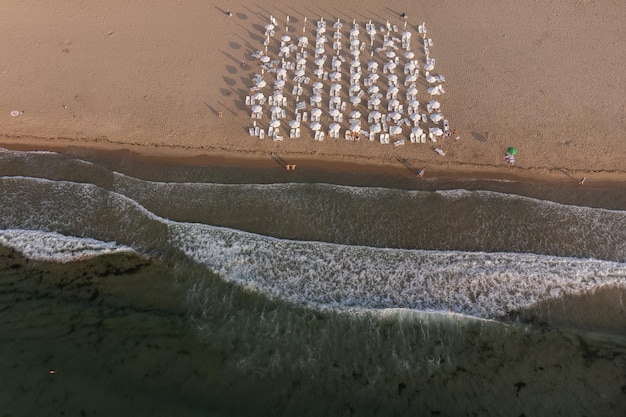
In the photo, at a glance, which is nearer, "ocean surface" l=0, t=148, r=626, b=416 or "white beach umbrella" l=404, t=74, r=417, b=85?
"ocean surface" l=0, t=148, r=626, b=416

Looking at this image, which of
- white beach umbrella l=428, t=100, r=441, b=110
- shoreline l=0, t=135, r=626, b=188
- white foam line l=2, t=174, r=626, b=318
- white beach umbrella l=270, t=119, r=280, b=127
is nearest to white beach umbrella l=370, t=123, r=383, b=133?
shoreline l=0, t=135, r=626, b=188

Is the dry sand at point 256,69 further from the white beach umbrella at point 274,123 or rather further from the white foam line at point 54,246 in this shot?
the white foam line at point 54,246

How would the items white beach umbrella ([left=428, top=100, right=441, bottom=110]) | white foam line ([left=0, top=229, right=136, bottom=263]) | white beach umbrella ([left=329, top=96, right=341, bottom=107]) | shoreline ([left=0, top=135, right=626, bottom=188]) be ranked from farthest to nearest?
white beach umbrella ([left=428, top=100, right=441, bottom=110]), white beach umbrella ([left=329, top=96, right=341, bottom=107]), shoreline ([left=0, top=135, right=626, bottom=188]), white foam line ([left=0, top=229, right=136, bottom=263])

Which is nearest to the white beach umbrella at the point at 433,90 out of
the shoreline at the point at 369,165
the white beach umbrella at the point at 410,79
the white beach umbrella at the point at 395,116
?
the white beach umbrella at the point at 410,79

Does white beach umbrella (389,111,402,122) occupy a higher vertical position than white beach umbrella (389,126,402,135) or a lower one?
higher

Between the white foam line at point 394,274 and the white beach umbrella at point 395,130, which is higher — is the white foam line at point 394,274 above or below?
below

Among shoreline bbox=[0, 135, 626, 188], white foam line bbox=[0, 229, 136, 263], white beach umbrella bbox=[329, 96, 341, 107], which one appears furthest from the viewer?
white beach umbrella bbox=[329, 96, 341, 107]

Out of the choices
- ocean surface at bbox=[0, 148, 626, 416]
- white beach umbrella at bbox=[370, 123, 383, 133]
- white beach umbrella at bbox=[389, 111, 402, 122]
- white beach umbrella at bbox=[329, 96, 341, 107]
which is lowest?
ocean surface at bbox=[0, 148, 626, 416]

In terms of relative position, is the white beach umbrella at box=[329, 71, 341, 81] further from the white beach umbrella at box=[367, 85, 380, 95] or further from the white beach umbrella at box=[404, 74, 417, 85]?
the white beach umbrella at box=[404, 74, 417, 85]
